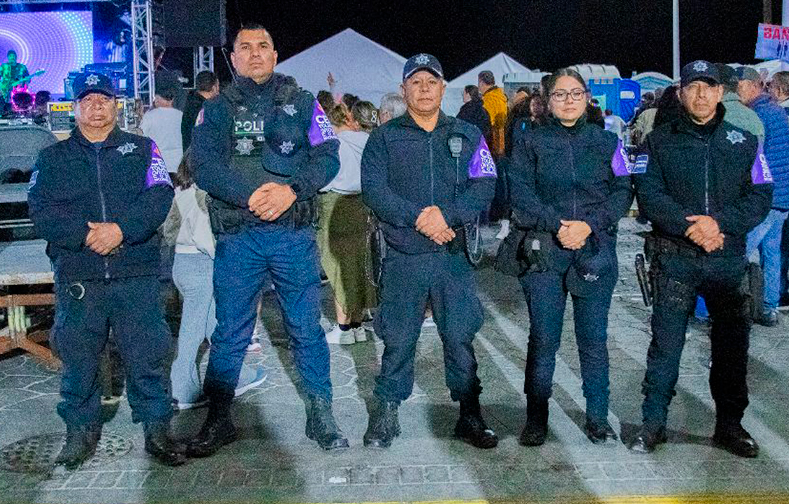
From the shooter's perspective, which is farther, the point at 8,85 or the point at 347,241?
the point at 8,85

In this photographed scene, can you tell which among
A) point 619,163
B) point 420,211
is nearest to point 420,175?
point 420,211

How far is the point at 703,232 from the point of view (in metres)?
4.81

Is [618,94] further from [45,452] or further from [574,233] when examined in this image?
[45,452]

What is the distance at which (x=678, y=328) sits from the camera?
16.6 feet

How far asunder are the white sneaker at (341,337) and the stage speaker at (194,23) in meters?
11.7

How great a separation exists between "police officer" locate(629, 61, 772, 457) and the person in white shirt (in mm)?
6071

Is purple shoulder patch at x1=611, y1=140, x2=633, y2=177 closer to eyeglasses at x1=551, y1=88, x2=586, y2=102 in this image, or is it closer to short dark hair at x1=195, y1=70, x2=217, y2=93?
eyeglasses at x1=551, y1=88, x2=586, y2=102

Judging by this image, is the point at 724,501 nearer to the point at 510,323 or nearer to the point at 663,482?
the point at 663,482

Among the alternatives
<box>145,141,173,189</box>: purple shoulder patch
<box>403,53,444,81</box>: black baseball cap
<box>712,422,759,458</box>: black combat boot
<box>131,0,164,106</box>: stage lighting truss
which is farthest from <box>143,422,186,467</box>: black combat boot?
<box>131,0,164,106</box>: stage lighting truss

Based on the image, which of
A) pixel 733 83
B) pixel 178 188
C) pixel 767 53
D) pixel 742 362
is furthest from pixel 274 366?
pixel 767 53

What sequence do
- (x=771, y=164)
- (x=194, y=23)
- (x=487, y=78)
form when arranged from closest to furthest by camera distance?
(x=771, y=164) < (x=487, y=78) < (x=194, y=23)

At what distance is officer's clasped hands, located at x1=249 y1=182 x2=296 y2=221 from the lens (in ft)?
15.9

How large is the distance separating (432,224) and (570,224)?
2.44 ft

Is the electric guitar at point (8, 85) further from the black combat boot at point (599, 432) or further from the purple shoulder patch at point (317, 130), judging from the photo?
the black combat boot at point (599, 432)
